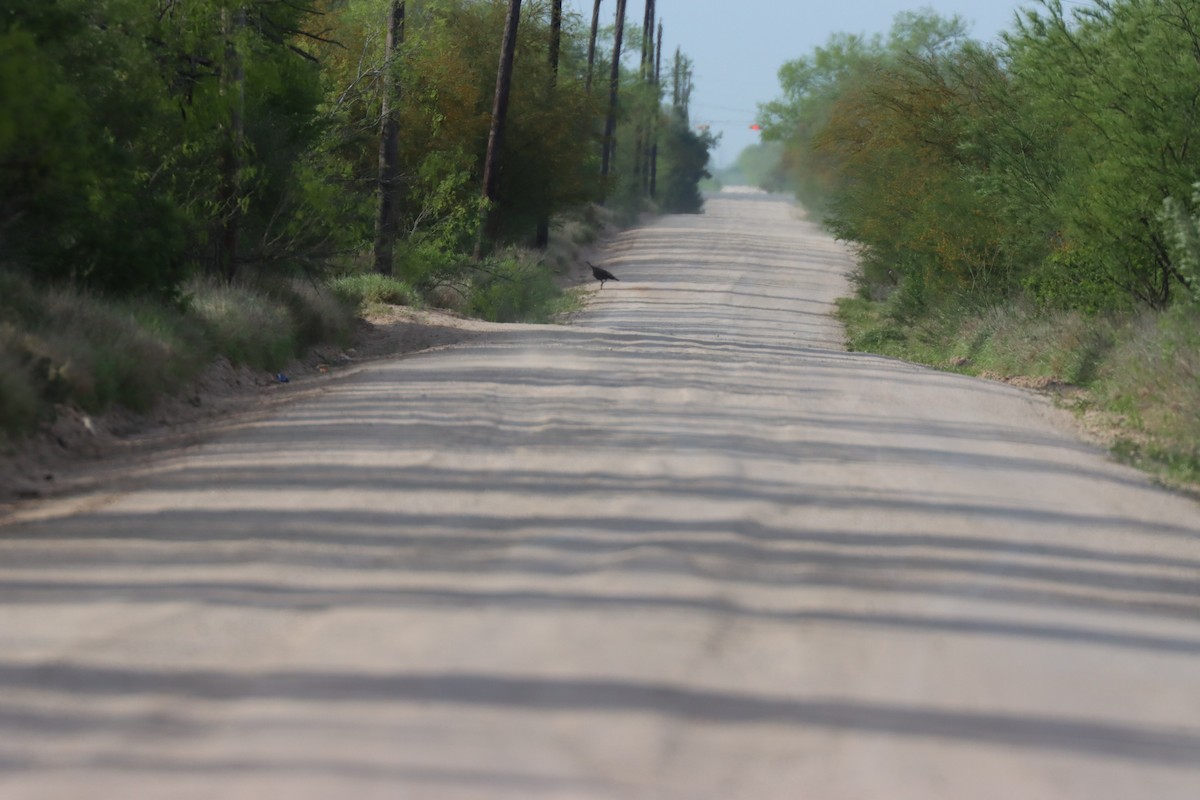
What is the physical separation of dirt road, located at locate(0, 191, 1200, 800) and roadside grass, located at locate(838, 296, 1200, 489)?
36.3 inches

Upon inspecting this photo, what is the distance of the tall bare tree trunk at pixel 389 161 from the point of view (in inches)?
1026

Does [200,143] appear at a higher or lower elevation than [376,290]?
higher

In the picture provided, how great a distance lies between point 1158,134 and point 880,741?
560 inches

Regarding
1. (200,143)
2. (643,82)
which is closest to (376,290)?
(200,143)

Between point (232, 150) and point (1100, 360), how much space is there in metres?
10.4

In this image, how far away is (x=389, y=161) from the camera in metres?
27.3

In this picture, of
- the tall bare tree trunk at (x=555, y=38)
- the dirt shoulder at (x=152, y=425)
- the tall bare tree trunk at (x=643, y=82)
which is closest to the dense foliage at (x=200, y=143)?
the dirt shoulder at (x=152, y=425)

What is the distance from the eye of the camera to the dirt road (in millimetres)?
4883

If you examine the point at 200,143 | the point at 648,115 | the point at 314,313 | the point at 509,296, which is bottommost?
the point at 509,296

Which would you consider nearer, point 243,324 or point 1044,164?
point 243,324

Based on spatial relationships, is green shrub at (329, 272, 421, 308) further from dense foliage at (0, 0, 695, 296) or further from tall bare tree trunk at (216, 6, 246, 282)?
tall bare tree trunk at (216, 6, 246, 282)

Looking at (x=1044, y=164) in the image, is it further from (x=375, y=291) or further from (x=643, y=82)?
(x=643, y=82)

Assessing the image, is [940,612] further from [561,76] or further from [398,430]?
[561,76]

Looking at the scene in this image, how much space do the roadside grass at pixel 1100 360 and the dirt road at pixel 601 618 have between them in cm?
92
